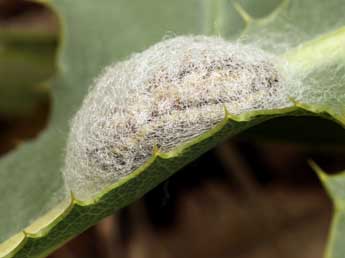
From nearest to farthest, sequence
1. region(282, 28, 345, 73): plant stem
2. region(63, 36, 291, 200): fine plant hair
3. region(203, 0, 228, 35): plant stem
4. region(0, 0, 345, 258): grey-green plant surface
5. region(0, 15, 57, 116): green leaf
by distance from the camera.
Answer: region(0, 0, 345, 258): grey-green plant surface
region(63, 36, 291, 200): fine plant hair
region(282, 28, 345, 73): plant stem
region(203, 0, 228, 35): plant stem
region(0, 15, 57, 116): green leaf

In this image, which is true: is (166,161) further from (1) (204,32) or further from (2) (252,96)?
(1) (204,32)

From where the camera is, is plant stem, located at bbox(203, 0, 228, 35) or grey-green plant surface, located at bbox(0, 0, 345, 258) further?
plant stem, located at bbox(203, 0, 228, 35)

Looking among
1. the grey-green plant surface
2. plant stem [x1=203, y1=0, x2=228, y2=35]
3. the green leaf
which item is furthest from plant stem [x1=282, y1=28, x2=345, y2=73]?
the green leaf

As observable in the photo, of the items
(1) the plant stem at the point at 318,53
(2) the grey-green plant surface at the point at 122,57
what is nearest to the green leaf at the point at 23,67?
(2) the grey-green plant surface at the point at 122,57

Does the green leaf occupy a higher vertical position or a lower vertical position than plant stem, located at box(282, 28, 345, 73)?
higher

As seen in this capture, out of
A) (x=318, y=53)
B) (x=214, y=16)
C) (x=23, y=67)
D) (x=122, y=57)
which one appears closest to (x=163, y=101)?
(x=318, y=53)

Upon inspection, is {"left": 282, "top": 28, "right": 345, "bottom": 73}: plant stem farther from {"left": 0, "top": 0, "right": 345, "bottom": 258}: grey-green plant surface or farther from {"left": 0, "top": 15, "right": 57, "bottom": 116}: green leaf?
{"left": 0, "top": 15, "right": 57, "bottom": 116}: green leaf
